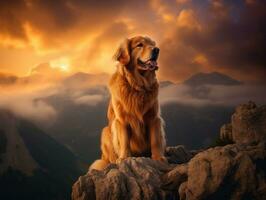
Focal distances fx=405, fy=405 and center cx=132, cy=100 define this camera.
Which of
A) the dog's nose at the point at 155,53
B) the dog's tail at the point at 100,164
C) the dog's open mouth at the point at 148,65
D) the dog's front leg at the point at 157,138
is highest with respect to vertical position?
the dog's nose at the point at 155,53

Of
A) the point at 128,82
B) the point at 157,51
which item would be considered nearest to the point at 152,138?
the point at 128,82

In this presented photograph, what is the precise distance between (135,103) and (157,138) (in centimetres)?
139

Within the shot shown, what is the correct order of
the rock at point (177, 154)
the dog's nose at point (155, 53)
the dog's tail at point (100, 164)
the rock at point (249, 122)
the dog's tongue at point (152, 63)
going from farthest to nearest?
the rock at point (249, 122) → the rock at point (177, 154) → the dog's tail at point (100, 164) → the dog's tongue at point (152, 63) → the dog's nose at point (155, 53)

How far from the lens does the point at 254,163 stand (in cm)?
1045

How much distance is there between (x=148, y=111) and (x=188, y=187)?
3.72 metres

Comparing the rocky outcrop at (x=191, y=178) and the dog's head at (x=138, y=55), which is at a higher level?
the dog's head at (x=138, y=55)

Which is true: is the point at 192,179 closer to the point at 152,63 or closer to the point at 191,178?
the point at 191,178

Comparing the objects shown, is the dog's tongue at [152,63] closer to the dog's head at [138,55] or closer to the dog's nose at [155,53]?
the dog's head at [138,55]

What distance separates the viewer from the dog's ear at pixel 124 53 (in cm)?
1329

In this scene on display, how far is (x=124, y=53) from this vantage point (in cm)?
1334

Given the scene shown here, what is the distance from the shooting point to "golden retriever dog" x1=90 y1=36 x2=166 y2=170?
13281 millimetres

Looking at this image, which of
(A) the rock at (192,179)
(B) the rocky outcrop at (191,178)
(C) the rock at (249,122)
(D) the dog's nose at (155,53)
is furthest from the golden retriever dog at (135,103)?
(C) the rock at (249,122)

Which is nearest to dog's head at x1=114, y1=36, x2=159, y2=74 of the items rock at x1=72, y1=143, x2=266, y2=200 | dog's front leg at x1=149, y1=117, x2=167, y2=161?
dog's front leg at x1=149, y1=117, x2=167, y2=161

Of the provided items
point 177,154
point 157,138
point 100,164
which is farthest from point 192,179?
point 100,164
